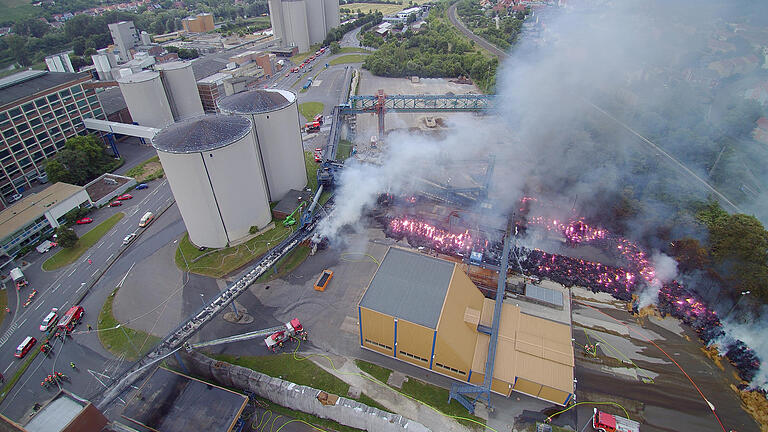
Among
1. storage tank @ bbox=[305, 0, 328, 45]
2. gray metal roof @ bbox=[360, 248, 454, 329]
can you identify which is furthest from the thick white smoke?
storage tank @ bbox=[305, 0, 328, 45]

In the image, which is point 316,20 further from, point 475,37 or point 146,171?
point 146,171

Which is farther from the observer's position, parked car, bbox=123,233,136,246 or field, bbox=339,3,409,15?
field, bbox=339,3,409,15

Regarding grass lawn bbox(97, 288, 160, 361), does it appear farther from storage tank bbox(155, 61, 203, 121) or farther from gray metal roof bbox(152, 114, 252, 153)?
storage tank bbox(155, 61, 203, 121)

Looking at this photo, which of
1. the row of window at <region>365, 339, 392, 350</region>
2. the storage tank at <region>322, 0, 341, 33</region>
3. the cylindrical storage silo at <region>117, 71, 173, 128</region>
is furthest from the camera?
the storage tank at <region>322, 0, 341, 33</region>

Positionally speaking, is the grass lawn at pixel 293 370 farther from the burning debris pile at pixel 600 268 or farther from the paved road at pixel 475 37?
the paved road at pixel 475 37

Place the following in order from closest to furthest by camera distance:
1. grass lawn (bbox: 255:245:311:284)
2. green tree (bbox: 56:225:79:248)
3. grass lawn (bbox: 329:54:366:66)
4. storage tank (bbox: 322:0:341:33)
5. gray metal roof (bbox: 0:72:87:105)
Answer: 1. grass lawn (bbox: 255:245:311:284)
2. green tree (bbox: 56:225:79:248)
3. gray metal roof (bbox: 0:72:87:105)
4. grass lawn (bbox: 329:54:366:66)
5. storage tank (bbox: 322:0:341:33)

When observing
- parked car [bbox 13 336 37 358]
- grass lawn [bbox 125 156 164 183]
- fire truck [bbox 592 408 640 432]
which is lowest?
fire truck [bbox 592 408 640 432]

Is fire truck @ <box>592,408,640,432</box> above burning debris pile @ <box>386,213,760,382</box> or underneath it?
underneath

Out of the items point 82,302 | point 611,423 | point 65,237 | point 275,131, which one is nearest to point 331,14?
point 275,131

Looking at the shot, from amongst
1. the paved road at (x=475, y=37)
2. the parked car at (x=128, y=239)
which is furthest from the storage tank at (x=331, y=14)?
the parked car at (x=128, y=239)
